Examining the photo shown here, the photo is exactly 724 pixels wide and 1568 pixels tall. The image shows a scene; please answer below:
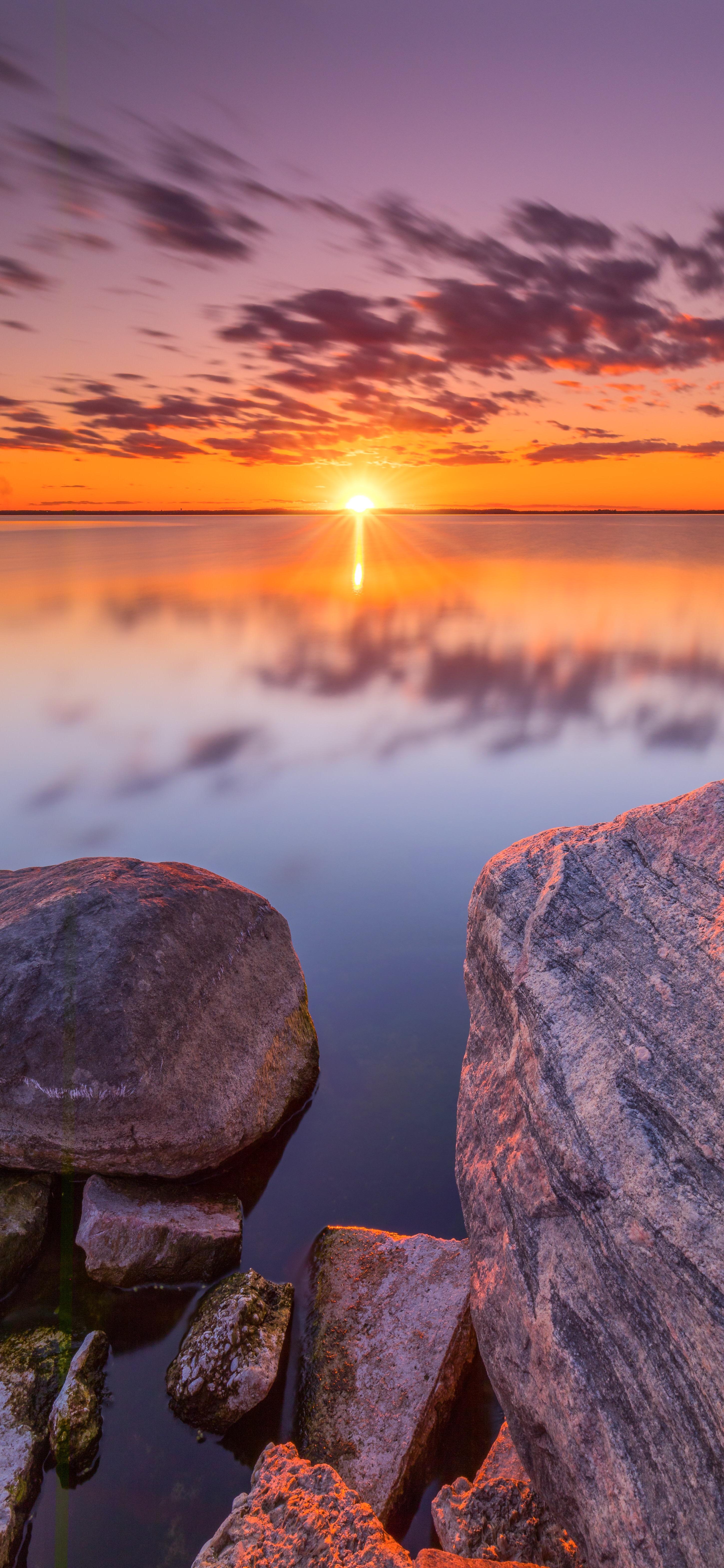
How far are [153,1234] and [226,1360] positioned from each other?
3.40 ft

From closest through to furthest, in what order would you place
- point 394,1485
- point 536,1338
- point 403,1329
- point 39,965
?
point 536,1338 < point 394,1485 < point 403,1329 < point 39,965

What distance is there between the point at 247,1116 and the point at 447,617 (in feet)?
98.6

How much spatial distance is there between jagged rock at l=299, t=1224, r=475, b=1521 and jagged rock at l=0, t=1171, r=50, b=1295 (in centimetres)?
200

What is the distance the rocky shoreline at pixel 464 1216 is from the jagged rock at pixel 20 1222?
0.02 metres

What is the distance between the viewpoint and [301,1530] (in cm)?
346

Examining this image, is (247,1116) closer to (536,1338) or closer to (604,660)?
(536,1338)

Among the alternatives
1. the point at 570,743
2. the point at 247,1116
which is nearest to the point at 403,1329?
the point at 247,1116

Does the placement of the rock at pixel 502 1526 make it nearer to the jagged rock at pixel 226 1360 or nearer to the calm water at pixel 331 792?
the calm water at pixel 331 792

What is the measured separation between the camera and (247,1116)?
6410 millimetres

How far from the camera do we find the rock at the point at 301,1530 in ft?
10.8

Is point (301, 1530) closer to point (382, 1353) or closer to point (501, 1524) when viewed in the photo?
point (501, 1524)

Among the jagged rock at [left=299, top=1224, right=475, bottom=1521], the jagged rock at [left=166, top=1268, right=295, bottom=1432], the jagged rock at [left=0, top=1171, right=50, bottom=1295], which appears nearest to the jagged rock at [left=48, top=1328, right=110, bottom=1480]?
the jagged rock at [left=166, top=1268, right=295, bottom=1432]

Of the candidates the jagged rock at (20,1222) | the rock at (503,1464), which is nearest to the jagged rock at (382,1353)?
the rock at (503,1464)

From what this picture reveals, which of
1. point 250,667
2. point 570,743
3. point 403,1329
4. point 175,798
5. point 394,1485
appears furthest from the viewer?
point 250,667
